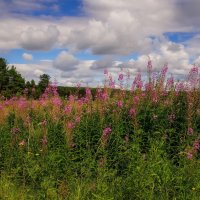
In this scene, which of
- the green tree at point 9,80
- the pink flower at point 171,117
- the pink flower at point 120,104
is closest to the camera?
the pink flower at point 171,117

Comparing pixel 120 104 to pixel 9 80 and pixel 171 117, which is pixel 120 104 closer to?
pixel 171 117

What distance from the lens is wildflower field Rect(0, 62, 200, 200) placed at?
604 cm

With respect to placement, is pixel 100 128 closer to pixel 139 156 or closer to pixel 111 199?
pixel 139 156

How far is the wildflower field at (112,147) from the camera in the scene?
6.04 m

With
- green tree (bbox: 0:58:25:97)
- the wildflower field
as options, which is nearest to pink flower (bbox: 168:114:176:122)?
the wildflower field

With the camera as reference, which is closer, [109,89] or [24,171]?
[24,171]

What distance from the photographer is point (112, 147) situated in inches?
301

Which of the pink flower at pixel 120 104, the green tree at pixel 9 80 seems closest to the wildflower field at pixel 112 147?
the pink flower at pixel 120 104

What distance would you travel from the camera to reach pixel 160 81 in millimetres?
9555

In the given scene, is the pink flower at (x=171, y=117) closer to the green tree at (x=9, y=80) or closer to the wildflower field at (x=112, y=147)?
the wildflower field at (x=112, y=147)

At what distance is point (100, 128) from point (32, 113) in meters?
3.51

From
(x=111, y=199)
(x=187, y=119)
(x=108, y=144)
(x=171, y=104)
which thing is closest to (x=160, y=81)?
(x=171, y=104)

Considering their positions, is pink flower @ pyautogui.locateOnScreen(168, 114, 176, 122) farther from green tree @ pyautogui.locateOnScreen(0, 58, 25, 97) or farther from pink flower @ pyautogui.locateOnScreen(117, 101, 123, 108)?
green tree @ pyautogui.locateOnScreen(0, 58, 25, 97)

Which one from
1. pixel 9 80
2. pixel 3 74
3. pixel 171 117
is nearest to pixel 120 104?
pixel 171 117
